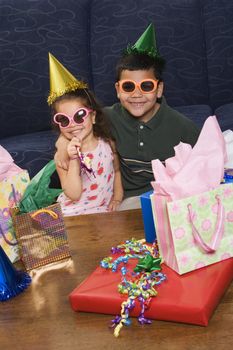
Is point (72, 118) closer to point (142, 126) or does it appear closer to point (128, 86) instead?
point (128, 86)

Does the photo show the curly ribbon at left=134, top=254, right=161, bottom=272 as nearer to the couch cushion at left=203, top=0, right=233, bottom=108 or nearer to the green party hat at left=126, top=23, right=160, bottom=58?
the green party hat at left=126, top=23, right=160, bottom=58

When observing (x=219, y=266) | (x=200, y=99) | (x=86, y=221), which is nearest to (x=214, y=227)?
(x=219, y=266)

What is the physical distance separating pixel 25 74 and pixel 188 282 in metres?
1.99

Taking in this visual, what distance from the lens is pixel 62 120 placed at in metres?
1.63

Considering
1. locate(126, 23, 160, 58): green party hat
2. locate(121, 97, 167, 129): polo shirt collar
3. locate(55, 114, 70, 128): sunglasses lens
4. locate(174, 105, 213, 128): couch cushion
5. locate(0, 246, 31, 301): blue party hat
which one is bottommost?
locate(0, 246, 31, 301): blue party hat

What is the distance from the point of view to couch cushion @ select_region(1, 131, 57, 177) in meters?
2.35

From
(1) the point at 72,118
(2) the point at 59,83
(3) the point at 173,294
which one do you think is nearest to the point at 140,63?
(2) the point at 59,83

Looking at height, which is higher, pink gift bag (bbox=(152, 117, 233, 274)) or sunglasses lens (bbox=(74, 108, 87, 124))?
sunglasses lens (bbox=(74, 108, 87, 124))

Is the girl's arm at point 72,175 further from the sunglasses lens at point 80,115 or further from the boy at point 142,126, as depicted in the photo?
the boy at point 142,126

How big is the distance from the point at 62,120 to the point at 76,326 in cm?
87

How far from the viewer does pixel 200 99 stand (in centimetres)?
262

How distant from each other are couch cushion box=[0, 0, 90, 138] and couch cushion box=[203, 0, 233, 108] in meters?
0.62

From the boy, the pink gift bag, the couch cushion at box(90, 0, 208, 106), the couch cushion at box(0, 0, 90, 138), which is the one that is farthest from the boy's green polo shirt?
the pink gift bag

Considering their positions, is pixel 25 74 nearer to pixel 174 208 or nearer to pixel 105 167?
pixel 105 167
